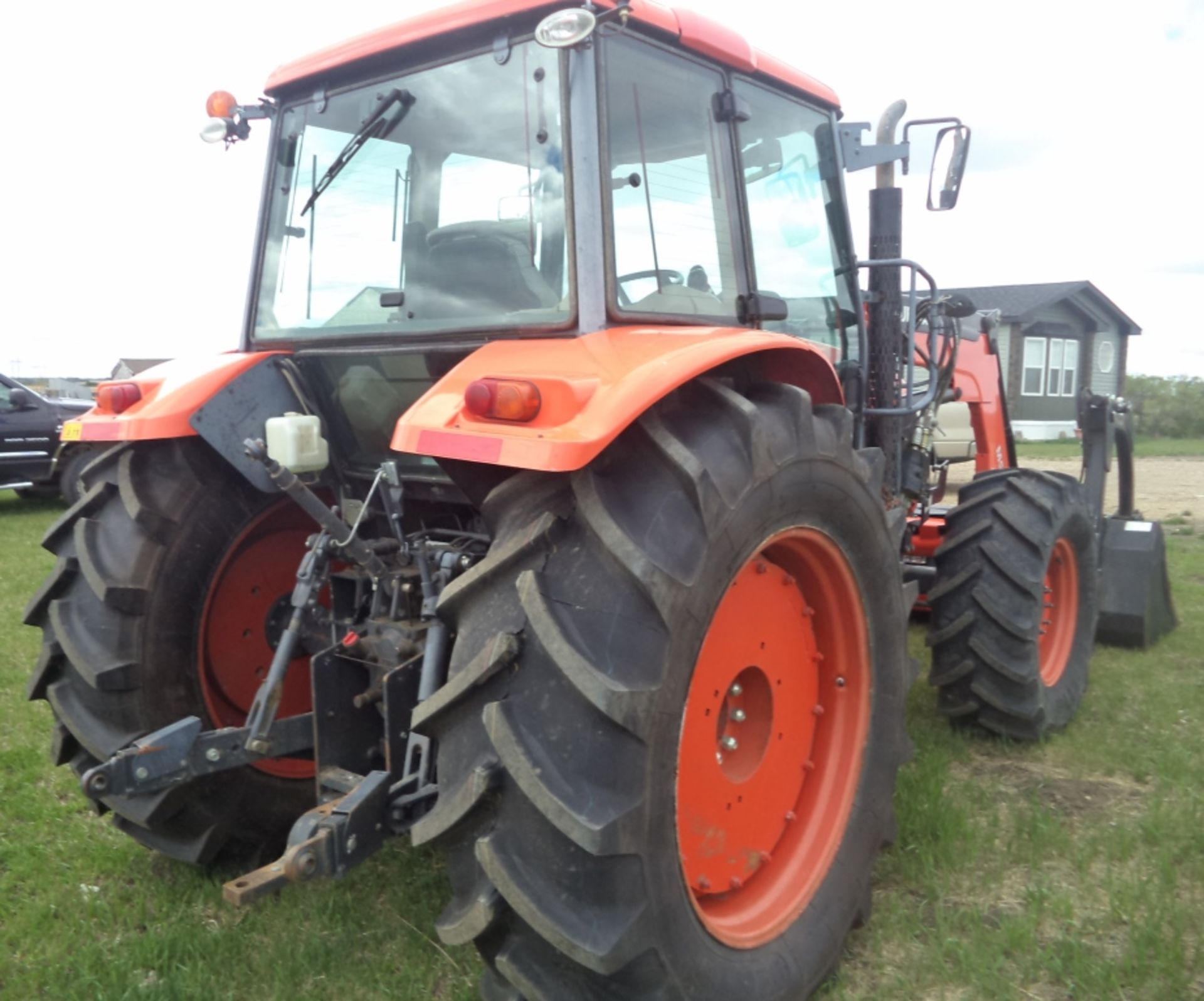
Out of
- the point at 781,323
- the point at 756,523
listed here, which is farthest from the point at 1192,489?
the point at 756,523

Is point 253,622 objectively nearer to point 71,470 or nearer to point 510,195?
point 510,195

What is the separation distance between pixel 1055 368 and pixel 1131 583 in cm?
2332

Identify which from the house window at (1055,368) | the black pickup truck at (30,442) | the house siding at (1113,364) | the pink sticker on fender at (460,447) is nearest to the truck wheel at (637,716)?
the pink sticker on fender at (460,447)

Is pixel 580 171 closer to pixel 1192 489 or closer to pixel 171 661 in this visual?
pixel 171 661

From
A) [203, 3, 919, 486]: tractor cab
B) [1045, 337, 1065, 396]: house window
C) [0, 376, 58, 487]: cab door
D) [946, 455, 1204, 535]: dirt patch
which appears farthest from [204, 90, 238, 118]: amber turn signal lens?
[1045, 337, 1065, 396]: house window

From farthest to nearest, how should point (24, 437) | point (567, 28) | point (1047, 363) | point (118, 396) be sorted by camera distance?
point (1047, 363)
point (24, 437)
point (118, 396)
point (567, 28)

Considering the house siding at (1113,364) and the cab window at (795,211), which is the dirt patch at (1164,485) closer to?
the cab window at (795,211)

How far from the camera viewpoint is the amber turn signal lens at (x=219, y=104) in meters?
3.12

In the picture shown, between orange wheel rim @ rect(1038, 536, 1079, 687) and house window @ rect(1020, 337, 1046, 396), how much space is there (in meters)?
22.7

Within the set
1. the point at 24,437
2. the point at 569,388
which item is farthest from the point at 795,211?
the point at 24,437

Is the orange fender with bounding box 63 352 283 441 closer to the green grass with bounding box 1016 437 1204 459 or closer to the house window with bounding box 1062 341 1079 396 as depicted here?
the green grass with bounding box 1016 437 1204 459

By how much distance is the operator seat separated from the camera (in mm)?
2506

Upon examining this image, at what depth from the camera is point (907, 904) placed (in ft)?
9.25

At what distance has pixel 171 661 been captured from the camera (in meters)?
2.80
